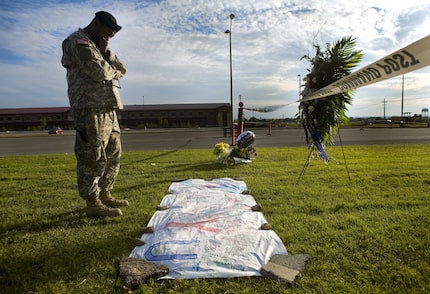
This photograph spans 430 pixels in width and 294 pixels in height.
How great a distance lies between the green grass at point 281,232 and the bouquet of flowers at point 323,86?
37.8 inches

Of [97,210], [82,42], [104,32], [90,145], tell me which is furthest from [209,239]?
[104,32]

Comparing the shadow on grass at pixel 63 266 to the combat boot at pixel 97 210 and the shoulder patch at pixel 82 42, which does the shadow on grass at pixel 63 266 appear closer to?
the combat boot at pixel 97 210

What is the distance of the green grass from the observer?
1.99 meters

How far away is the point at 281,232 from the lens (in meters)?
2.81

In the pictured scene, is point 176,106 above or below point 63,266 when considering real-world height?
above

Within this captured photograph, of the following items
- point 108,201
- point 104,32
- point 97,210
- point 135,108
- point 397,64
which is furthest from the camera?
point 135,108

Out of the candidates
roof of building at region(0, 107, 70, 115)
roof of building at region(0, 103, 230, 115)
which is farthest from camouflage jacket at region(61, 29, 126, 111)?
roof of building at region(0, 107, 70, 115)

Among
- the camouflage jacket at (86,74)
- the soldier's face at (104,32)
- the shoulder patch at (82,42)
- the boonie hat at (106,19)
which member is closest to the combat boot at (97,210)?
the camouflage jacket at (86,74)

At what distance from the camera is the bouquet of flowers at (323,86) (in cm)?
445

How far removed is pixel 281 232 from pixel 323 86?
274 cm

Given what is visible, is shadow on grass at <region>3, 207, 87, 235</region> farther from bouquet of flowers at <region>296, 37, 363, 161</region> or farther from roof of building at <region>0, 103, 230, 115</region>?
roof of building at <region>0, 103, 230, 115</region>

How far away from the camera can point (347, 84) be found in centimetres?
285

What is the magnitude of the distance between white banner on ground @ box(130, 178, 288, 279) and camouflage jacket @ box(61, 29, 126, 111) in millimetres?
1494

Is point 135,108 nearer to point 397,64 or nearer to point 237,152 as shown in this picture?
point 237,152
